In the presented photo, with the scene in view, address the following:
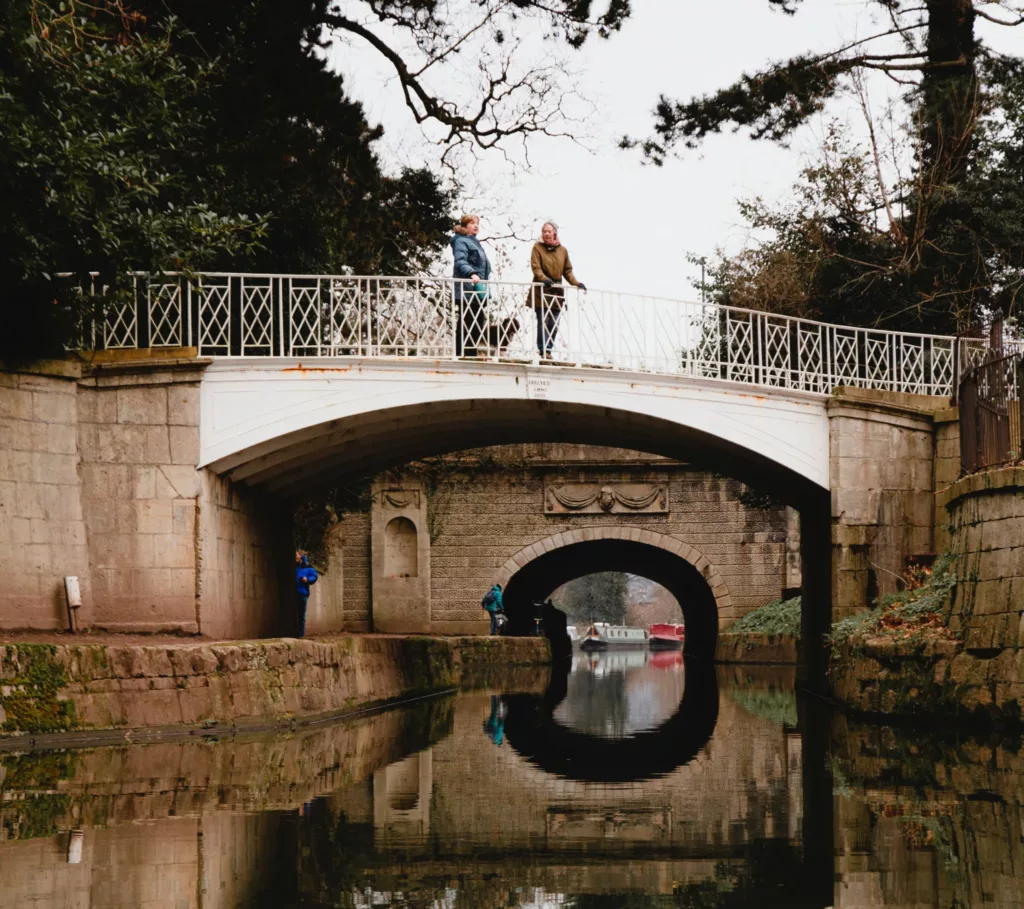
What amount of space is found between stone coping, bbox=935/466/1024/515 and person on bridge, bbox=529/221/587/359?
4.25 m

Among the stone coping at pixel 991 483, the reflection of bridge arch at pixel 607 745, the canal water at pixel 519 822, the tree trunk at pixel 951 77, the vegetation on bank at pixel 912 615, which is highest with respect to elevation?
the tree trunk at pixel 951 77

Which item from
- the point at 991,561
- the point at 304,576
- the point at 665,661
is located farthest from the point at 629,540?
the point at 991,561

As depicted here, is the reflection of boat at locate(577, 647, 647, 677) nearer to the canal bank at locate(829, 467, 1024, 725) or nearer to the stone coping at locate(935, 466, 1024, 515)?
the canal bank at locate(829, 467, 1024, 725)

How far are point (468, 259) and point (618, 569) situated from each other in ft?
78.8

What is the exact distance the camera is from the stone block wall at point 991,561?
38.9 feet

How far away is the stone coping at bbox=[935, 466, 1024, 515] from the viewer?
40.7 feet

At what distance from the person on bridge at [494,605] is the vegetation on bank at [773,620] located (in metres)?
4.41

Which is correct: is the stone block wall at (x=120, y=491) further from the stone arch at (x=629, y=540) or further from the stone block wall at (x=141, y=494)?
the stone arch at (x=629, y=540)

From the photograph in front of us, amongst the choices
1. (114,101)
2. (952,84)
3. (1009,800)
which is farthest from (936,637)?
(952,84)

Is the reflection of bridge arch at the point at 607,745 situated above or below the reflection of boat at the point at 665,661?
above

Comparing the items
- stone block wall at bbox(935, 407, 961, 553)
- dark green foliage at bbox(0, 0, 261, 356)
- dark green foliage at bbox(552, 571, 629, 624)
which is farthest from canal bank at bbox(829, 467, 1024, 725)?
dark green foliage at bbox(552, 571, 629, 624)

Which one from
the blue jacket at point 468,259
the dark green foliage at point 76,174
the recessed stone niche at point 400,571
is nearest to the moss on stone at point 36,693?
the dark green foliage at point 76,174

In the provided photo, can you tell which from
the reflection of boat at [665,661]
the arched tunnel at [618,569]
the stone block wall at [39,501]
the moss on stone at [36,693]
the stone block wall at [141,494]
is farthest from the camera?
the reflection of boat at [665,661]

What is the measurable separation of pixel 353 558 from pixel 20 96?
18855 millimetres
